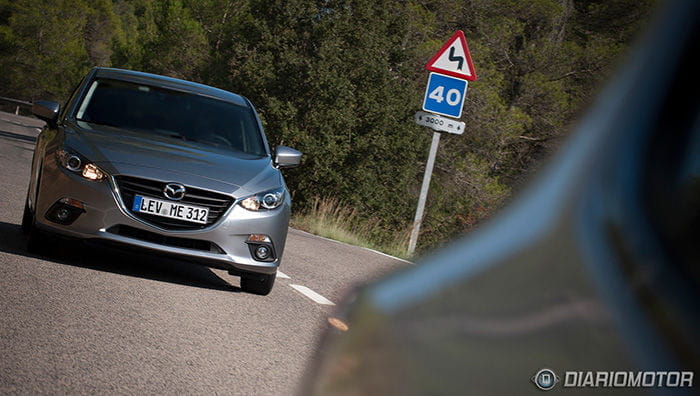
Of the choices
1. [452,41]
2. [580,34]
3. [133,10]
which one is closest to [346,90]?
[452,41]

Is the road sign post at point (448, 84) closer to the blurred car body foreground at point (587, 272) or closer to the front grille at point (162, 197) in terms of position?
the front grille at point (162, 197)

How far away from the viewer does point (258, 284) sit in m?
7.04

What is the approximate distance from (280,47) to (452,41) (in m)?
15.8

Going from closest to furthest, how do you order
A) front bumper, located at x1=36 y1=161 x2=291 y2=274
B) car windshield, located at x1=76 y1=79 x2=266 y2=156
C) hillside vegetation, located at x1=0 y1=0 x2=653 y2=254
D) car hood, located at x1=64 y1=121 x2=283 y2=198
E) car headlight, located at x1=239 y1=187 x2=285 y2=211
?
front bumper, located at x1=36 y1=161 x2=291 y2=274
car hood, located at x1=64 y1=121 x2=283 y2=198
car headlight, located at x1=239 y1=187 x2=285 y2=211
car windshield, located at x1=76 y1=79 x2=266 y2=156
hillside vegetation, located at x1=0 y1=0 x2=653 y2=254

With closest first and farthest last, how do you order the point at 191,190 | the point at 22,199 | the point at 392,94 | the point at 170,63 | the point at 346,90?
the point at 191,190
the point at 22,199
the point at 346,90
the point at 392,94
the point at 170,63

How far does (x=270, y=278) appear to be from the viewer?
276 inches

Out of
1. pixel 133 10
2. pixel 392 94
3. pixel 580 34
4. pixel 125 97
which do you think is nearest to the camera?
pixel 580 34

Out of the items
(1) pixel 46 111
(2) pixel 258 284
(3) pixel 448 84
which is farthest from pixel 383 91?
(2) pixel 258 284

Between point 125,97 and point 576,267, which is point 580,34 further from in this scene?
point 125,97

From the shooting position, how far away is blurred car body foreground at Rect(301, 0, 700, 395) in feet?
2.42

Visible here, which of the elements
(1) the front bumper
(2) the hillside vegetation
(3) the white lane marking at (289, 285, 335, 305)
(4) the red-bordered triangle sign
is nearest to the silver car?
(1) the front bumper

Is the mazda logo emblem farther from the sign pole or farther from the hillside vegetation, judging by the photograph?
the hillside vegetation

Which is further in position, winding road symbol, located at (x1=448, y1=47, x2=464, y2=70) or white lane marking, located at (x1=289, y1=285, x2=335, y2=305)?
winding road symbol, located at (x1=448, y1=47, x2=464, y2=70)

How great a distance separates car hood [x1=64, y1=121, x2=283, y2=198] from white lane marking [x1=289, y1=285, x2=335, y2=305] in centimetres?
101
